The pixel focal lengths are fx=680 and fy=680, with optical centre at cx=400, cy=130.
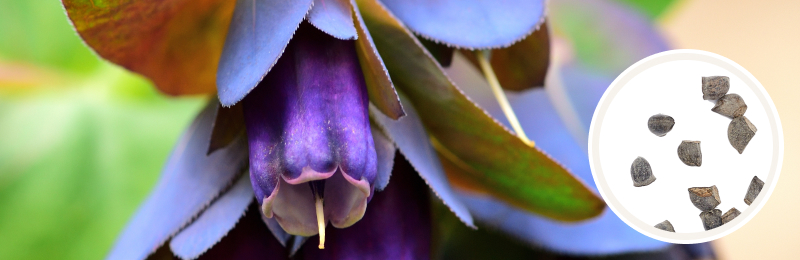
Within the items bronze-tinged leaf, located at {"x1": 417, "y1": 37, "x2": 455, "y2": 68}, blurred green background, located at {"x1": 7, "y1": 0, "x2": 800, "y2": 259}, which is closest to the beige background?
blurred green background, located at {"x1": 7, "y1": 0, "x2": 800, "y2": 259}

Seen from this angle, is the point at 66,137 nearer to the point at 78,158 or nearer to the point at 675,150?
the point at 78,158

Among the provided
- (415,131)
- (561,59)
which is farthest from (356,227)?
(561,59)

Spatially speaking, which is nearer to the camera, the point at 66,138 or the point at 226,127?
the point at 226,127

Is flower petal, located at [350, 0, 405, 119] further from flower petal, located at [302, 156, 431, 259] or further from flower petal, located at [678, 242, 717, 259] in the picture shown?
flower petal, located at [678, 242, 717, 259]

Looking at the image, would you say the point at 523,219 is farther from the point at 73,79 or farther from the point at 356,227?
the point at 73,79

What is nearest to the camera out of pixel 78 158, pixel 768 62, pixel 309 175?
pixel 309 175

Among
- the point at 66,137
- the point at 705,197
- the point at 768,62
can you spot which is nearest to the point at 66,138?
the point at 66,137
